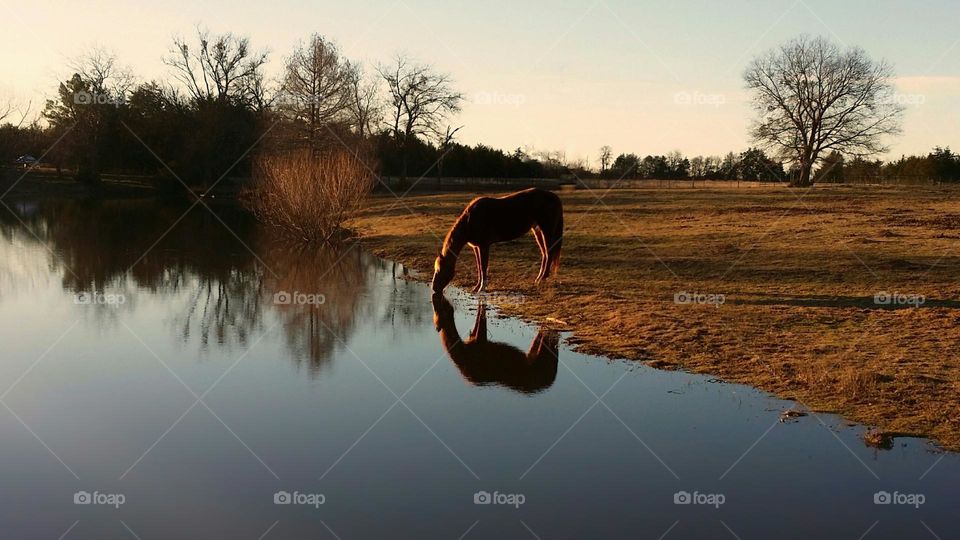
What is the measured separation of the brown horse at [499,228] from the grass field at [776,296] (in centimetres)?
98

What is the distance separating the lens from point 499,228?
57.0ft

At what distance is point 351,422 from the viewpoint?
28.9ft

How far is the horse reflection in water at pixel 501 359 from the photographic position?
34.7 feet

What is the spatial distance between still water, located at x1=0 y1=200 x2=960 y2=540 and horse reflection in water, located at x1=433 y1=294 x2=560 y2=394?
6 centimetres

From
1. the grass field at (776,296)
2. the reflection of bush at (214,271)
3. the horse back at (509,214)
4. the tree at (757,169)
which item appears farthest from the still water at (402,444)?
the tree at (757,169)

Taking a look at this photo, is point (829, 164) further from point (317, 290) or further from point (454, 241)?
point (317, 290)

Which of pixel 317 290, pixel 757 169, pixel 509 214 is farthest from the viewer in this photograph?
pixel 757 169

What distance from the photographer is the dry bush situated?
27.9m

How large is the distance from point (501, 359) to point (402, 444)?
379 cm

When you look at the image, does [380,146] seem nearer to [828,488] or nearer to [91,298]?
[91,298]

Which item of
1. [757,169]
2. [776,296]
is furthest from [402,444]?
[757,169]

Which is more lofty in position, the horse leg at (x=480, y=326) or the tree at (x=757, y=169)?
the tree at (x=757, y=169)

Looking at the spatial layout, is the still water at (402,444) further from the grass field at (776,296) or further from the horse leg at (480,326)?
the grass field at (776,296)

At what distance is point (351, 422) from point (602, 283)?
10186 mm
